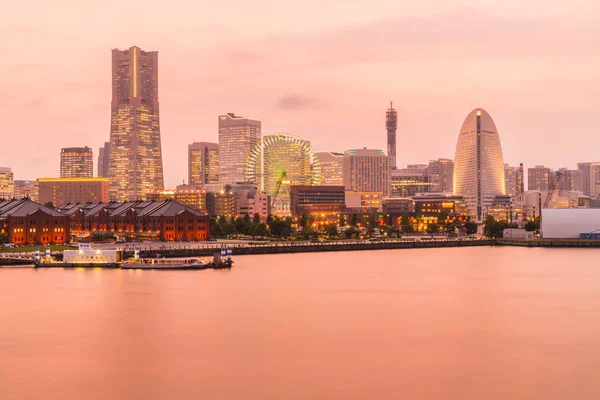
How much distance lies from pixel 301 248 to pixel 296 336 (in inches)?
2409

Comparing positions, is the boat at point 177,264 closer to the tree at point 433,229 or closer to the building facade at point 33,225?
the building facade at point 33,225

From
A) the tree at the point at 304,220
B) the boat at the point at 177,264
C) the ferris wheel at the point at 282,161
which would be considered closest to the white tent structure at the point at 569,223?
the tree at the point at 304,220

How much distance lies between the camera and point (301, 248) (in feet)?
330

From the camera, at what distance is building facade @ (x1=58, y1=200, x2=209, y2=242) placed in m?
107

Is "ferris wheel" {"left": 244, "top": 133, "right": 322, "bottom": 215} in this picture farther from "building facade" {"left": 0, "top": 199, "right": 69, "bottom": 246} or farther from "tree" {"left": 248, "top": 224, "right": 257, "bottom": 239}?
"building facade" {"left": 0, "top": 199, "right": 69, "bottom": 246}

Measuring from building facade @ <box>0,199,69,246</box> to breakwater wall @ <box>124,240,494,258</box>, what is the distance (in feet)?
57.5

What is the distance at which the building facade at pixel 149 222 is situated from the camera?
10656 centimetres

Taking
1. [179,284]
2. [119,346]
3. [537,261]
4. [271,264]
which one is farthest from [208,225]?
[119,346]

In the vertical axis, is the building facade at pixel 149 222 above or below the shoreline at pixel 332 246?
above

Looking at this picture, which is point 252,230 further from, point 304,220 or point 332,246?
point 304,220

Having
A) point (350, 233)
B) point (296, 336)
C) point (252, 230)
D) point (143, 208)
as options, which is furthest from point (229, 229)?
point (296, 336)

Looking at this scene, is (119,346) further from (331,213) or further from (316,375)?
(331,213)

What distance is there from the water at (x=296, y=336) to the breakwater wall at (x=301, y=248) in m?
15.3

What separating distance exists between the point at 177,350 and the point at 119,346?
9.65 feet
